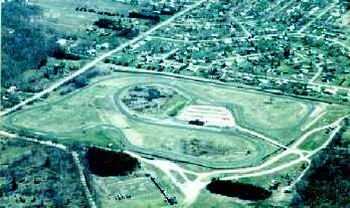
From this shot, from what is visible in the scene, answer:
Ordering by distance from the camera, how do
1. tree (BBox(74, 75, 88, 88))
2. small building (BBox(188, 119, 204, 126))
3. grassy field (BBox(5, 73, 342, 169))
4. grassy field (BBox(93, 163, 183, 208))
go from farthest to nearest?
tree (BBox(74, 75, 88, 88))
small building (BBox(188, 119, 204, 126))
grassy field (BBox(5, 73, 342, 169))
grassy field (BBox(93, 163, 183, 208))

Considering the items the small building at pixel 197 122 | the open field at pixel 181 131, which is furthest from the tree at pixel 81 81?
the small building at pixel 197 122

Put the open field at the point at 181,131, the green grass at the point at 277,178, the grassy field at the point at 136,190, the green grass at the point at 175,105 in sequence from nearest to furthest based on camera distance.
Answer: the grassy field at the point at 136,190 < the green grass at the point at 277,178 < the open field at the point at 181,131 < the green grass at the point at 175,105

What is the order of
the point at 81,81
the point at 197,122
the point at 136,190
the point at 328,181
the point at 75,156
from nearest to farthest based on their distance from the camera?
the point at 136,190
the point at 328,181
the point at 75,156
the point at 197,122
the point at 81,81

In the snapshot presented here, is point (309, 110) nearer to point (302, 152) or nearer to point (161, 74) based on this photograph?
point (302, 152)

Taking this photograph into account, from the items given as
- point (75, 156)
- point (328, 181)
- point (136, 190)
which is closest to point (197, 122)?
point (75, 156)

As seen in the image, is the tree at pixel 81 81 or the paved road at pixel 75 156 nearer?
the paved road at pixel 75 156

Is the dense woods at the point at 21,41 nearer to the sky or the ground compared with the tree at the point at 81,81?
nearer to the sky

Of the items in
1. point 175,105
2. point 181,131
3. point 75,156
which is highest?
point 175,105

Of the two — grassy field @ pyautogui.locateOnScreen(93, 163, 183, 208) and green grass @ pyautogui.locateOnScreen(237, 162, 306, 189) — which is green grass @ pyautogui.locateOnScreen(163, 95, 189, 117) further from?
green grass @ pyautogui.locateOnScreen(237, 162, 306, 189)

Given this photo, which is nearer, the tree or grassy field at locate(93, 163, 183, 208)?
grassy field at locate(93, 163, 183, 208)

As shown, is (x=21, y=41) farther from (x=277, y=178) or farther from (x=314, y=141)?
(x=277, y=178)

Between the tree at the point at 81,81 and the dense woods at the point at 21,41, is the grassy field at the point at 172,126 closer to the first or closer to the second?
the tree at the point at 81,81

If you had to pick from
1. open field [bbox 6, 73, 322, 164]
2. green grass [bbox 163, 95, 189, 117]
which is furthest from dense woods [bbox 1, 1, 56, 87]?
green grass [bbox 163, 95, 189, 117]

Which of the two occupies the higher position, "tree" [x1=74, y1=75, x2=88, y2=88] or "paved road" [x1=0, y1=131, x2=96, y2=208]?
"tree" [x1=74, y1=75, x2=88, y2=88]
